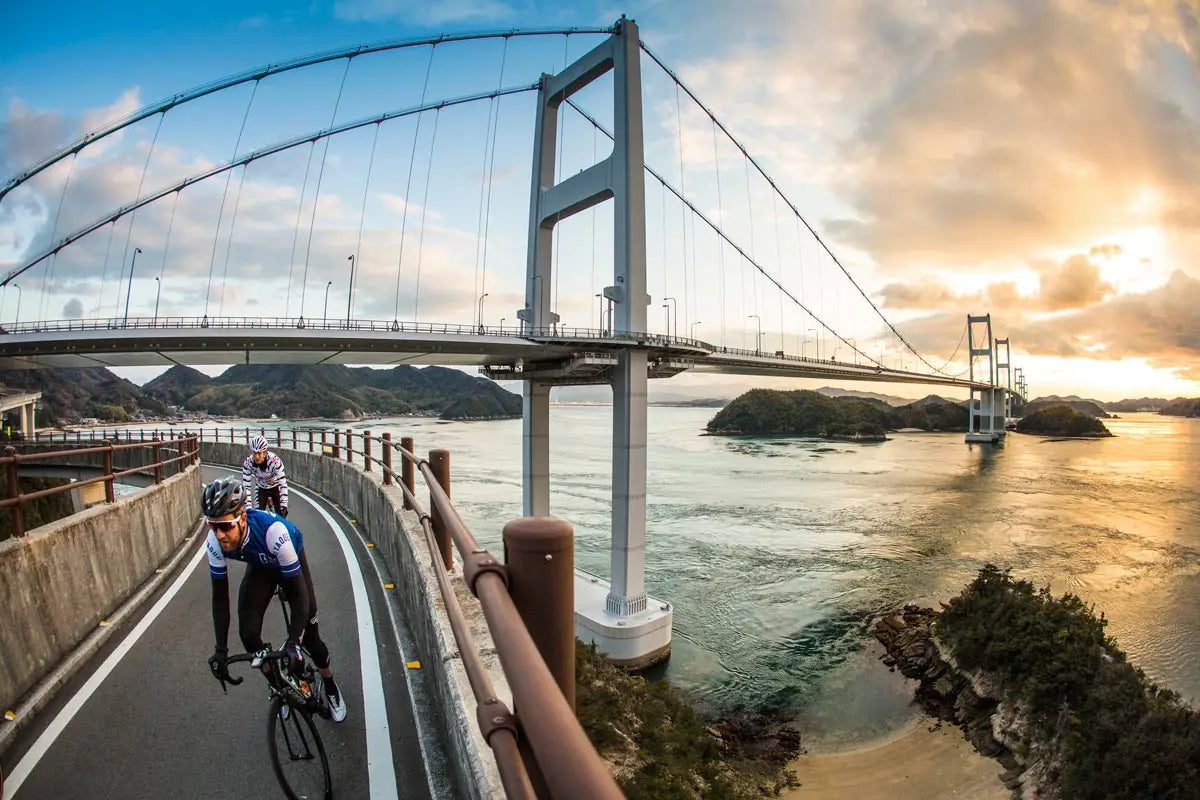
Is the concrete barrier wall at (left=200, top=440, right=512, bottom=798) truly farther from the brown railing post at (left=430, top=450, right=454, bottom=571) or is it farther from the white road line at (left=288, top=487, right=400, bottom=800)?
the white road line at (left=288, top=487, right=400, bottom=800)

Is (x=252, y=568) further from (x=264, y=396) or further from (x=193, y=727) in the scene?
(x=264, y=396)

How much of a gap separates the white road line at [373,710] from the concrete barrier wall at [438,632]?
0.27 m

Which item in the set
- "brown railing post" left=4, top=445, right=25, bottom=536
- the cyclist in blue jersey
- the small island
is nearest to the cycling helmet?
the cyclist in blue jersey

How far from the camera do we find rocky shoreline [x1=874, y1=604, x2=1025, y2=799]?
11914mm

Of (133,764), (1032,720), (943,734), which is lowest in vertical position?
(943,734)

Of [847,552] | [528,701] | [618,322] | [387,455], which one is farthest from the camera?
[847,552]

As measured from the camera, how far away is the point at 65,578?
461 centimetres

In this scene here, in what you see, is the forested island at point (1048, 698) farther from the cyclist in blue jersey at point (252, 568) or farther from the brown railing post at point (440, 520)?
the cyclist in blue jersey at point (252, 568)

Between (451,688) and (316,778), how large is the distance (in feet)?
2.68

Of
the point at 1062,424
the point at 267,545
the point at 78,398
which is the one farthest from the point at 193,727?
the point at 1062,424

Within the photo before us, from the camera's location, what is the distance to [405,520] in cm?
552

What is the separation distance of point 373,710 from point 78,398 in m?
90.7

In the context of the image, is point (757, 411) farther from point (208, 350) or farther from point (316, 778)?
point (316, 778)

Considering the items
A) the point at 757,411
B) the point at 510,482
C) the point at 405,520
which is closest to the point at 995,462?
the point at 757,411
